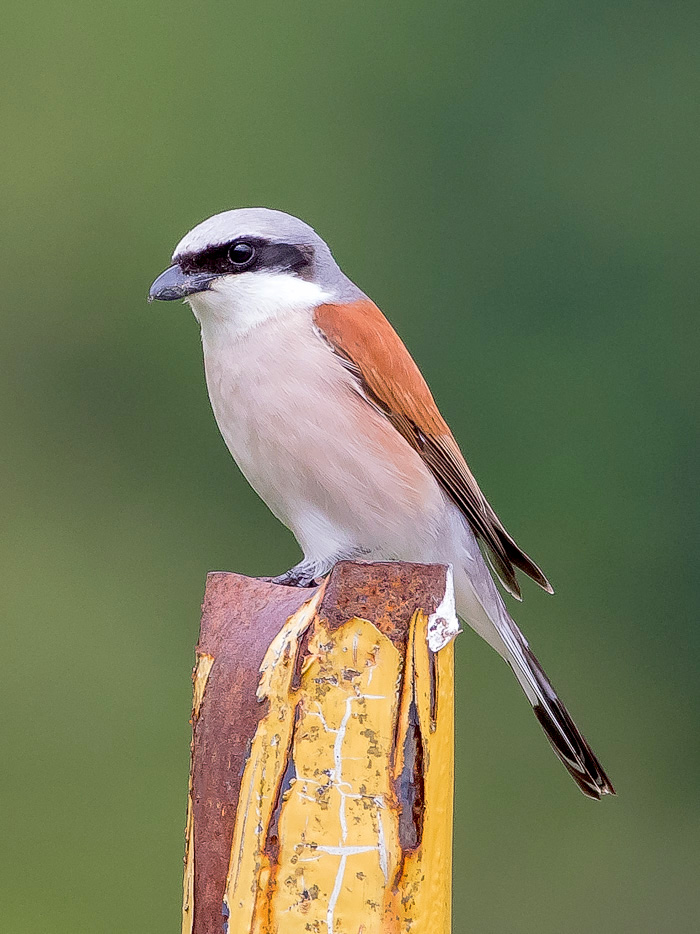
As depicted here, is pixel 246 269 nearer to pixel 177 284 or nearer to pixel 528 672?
pixel 177 284

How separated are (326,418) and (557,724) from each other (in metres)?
0.58

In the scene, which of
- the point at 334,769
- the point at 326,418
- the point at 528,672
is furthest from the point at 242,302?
the point at 334,769

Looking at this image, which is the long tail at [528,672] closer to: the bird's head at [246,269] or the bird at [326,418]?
the bird at [326,418]

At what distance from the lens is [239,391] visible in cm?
183

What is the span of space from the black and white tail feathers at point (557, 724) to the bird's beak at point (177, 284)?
2.33 ft

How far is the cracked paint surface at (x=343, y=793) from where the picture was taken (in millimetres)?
1158

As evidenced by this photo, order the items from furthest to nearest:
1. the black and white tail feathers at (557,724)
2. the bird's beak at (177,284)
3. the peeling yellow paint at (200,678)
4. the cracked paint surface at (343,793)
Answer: the black and white tail feathers at (557,724) → the bird's beak at (177,284) → the peeling yellow paint at (200,678) → the cracked paint surface at (343,793)

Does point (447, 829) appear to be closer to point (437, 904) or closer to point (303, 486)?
point (437, 904)

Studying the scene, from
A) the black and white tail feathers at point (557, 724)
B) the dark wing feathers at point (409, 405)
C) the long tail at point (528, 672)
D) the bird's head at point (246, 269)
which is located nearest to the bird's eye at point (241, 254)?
the bird's head at point (246, 269)

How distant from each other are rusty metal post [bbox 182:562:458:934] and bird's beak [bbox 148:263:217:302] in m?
0.69

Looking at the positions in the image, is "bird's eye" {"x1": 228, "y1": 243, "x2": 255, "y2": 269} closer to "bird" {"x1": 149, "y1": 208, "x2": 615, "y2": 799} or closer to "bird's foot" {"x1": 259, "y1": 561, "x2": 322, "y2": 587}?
"bird" {"x1": 149, "y1": 208, "x2": 615, "y2": 799}

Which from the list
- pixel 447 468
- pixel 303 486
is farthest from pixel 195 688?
pixel 447 468

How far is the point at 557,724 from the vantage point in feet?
6.43

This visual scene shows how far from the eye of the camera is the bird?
183 centimetres
